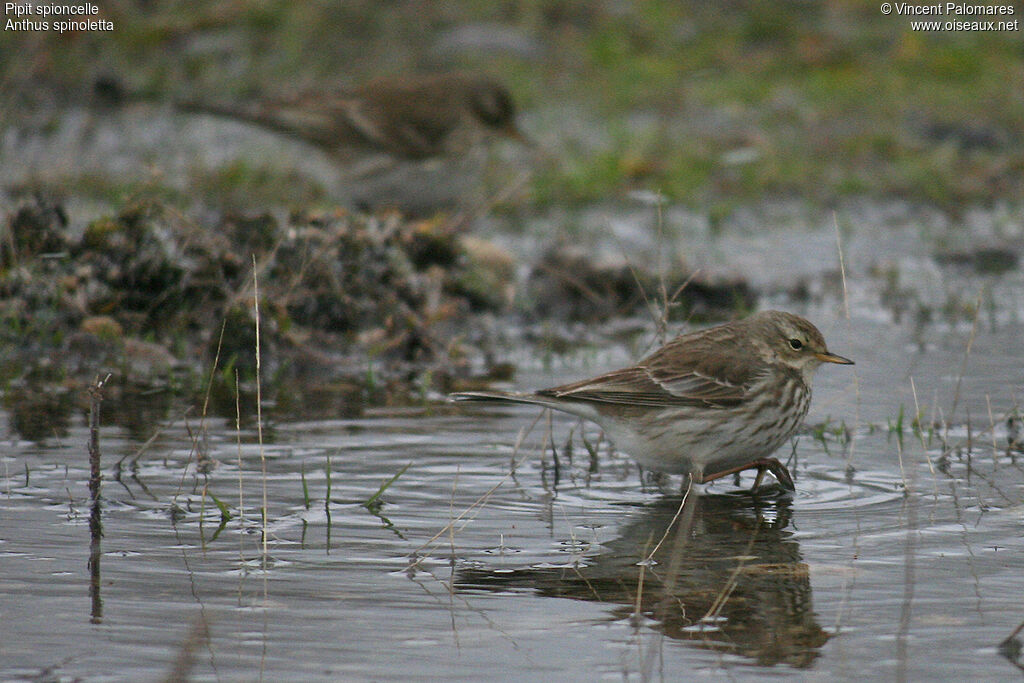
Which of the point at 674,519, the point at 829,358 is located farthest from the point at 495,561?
the point at 829,358

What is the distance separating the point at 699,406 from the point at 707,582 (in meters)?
1.64

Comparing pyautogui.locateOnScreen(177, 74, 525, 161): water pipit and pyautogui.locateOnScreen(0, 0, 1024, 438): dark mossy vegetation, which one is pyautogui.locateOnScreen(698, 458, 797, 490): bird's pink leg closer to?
pyautogui.locateOnScreen(0, 0, 1024, 438): dark mossy vegetation

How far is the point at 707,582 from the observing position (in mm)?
4832

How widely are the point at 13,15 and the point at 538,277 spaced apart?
6.99 m

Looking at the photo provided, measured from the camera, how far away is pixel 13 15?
48.8 ft

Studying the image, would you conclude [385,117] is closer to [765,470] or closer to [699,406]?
[699,406]

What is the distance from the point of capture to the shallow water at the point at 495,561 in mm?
4133

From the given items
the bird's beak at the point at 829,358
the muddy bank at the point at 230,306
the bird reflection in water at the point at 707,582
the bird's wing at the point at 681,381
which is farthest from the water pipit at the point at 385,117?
the bird reflection in water at the point at 707,582

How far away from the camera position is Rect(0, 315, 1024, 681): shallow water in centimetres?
413

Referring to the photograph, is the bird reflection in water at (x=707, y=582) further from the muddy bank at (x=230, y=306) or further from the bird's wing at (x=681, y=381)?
the muddy bank at (x=230, y=306)

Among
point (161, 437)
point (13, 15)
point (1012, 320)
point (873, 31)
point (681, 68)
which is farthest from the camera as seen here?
point (873, 31)

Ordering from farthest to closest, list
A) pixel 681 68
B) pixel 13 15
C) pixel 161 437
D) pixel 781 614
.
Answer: pixel 681 68 → pixel 13 15 → pixel 161 437 → pixel 781 614

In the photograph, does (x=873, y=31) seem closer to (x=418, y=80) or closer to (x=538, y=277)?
(x=418, y=80)

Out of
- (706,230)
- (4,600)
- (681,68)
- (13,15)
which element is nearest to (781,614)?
(4,600)
